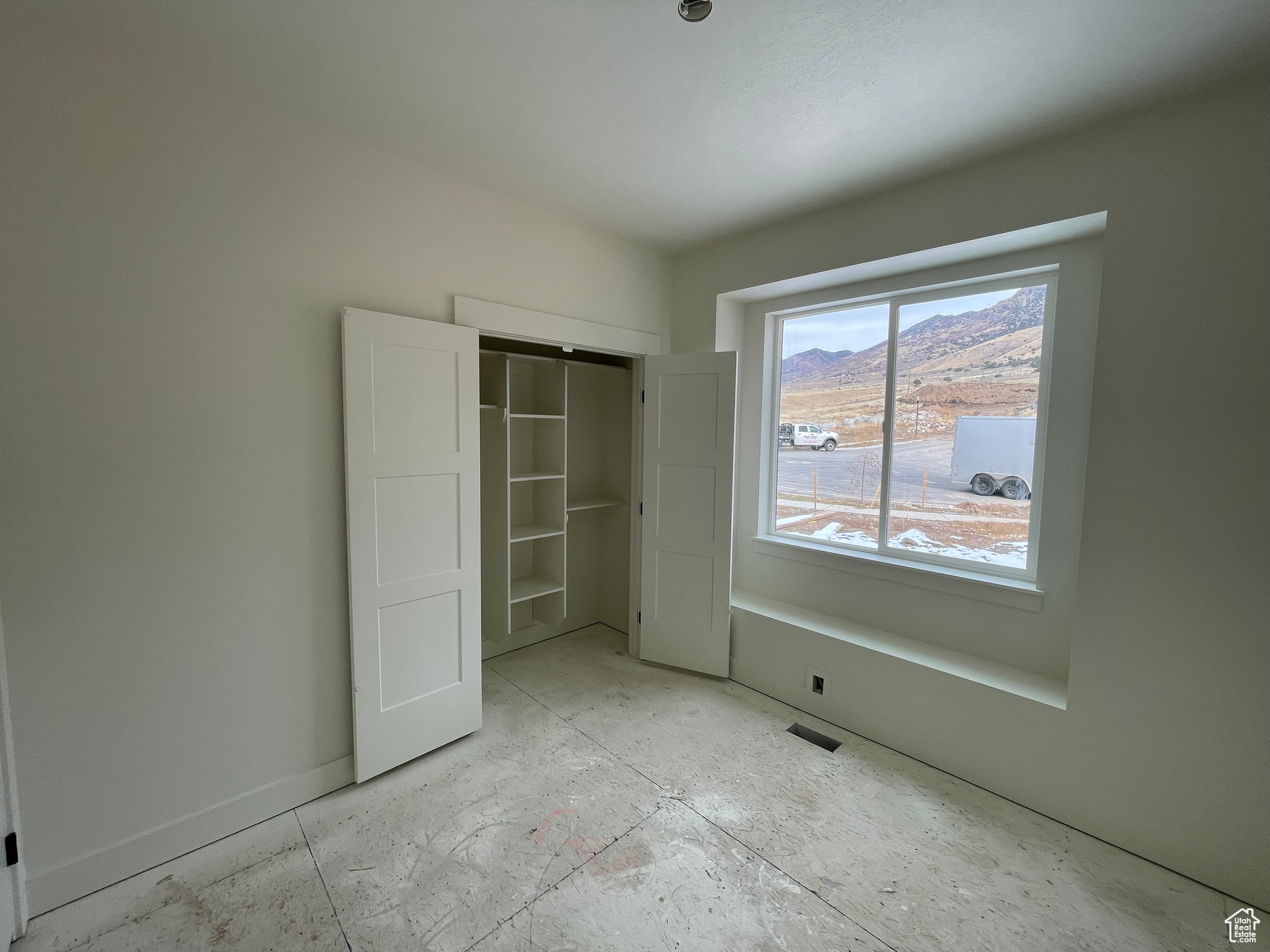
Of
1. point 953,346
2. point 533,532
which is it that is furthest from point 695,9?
point 533,532

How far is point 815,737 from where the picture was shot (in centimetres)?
269

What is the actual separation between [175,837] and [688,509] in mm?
2733

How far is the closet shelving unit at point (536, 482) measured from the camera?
3219mm

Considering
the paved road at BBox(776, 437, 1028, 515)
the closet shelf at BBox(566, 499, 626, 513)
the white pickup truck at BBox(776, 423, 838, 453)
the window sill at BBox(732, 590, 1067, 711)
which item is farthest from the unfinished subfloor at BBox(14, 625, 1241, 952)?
the white pickup truck at BBox(776, 423, 838, 453)

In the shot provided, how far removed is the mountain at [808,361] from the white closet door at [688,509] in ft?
2.04

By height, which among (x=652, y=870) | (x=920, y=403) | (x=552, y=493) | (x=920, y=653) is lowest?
(x=652, y=870)

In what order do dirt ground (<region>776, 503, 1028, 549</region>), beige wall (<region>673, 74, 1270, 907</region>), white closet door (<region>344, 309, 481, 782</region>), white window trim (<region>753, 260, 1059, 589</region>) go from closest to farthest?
beige wall (<region>673, 74, 1270, 907</region>)
white closet door (<region>344, 309, 481, 782</region>)
white window trim (<region>753, 260, 1059, 589</region>)
dirt ground (<region>776, 503, 1028, 549</region>)

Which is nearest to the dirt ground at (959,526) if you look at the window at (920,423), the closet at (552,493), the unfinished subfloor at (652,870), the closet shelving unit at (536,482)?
the window at (920,423)

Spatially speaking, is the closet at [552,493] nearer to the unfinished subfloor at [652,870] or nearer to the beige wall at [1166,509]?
the unfinished subfloor at [652,870]

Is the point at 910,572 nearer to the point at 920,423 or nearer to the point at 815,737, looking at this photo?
the point at 920,423

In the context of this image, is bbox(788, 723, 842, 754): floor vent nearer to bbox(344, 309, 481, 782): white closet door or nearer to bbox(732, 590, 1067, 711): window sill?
bbox(732, 590, 1067, 711): window sill

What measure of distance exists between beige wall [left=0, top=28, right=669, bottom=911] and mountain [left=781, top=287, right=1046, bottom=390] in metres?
2.53

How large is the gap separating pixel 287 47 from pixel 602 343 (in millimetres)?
1847

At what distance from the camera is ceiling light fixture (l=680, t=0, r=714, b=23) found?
138 centimetres
